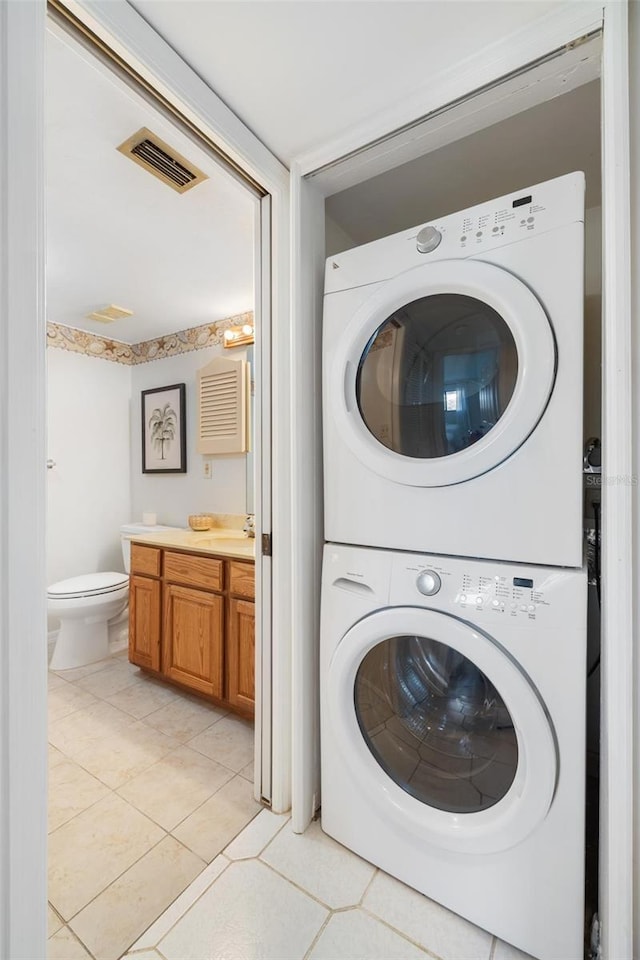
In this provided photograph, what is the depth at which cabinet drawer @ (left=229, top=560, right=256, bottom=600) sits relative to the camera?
6.03 ft

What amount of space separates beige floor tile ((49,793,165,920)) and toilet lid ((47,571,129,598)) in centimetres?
121

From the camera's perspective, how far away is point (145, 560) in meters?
2.26

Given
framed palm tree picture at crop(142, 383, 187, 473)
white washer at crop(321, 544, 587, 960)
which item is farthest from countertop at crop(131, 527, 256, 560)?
white washer at crop(321, 544, 587, 960)

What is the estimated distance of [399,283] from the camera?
1102 millimetres

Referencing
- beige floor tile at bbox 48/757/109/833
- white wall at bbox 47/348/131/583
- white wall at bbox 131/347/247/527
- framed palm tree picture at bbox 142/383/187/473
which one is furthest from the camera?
framed palm tree picture at bbox 142/383/187/473

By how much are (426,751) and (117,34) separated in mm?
1817

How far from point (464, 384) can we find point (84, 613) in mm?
2461

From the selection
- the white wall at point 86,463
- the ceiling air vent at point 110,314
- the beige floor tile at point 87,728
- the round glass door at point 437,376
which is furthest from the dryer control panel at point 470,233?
the white wall at point 86,463

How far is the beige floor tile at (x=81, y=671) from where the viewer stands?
236 cm

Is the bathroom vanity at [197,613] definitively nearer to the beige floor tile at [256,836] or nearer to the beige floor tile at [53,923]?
the beige floor tile at [256,836]

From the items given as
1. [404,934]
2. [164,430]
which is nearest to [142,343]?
[164,430]

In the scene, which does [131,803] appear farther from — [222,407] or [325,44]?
[325,44]

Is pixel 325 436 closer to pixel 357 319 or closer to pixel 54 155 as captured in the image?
pixel 357 319

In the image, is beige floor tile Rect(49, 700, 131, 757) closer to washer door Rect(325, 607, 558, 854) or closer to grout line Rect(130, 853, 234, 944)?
grout line Rect(130, 853, 234, 944)
